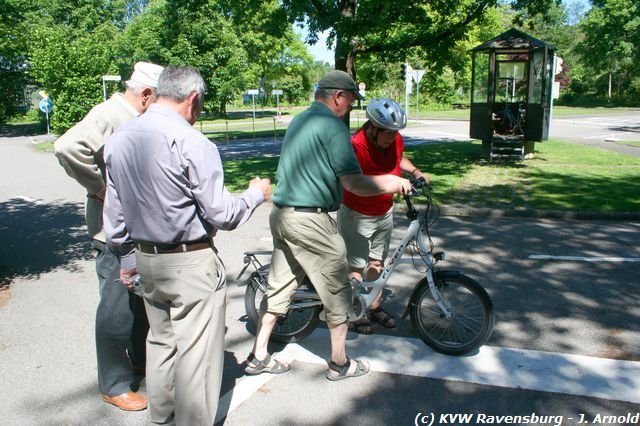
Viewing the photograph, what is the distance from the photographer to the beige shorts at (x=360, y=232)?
14.7 feet

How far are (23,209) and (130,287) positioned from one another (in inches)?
328

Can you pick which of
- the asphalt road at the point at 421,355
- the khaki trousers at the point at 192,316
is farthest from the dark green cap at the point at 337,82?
the asphalt road at the point at 421,355

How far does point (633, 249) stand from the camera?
6.97 metres

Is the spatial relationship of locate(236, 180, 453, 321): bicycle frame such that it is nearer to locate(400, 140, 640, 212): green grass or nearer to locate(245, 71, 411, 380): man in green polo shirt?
locate(245, 71, 411, 380): man in green polo shirt

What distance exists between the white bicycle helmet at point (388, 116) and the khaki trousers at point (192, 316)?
65.0 inches

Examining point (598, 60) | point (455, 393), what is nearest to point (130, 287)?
point (455, 393)

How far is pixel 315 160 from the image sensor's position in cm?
359

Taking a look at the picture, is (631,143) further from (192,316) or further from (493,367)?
(192,316)

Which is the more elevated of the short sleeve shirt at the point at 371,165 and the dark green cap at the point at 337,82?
the dark green cap at the point at 337,82

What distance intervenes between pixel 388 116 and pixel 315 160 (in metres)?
0.78

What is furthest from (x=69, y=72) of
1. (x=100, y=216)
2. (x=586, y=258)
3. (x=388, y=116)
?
(x=388, y=116)

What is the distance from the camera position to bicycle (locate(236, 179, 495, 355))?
4.09 meters

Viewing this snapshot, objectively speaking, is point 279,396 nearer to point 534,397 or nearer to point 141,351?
point 141,351

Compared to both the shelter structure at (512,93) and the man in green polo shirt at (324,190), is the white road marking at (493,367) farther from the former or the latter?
the shelter structure at (512,93)
